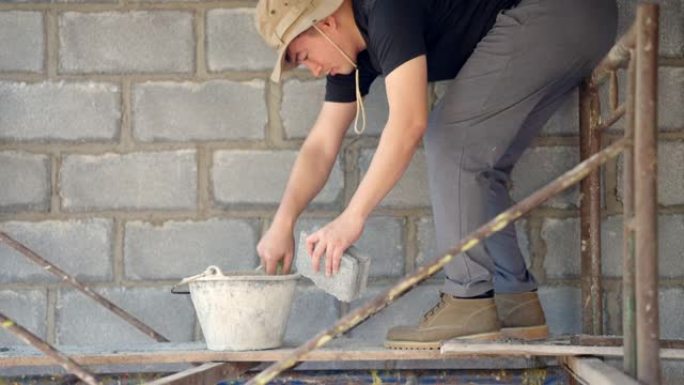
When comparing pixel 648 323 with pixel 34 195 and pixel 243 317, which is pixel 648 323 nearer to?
pixel 243 317

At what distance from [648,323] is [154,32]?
1871 millimetres

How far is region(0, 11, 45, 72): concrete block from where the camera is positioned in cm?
321

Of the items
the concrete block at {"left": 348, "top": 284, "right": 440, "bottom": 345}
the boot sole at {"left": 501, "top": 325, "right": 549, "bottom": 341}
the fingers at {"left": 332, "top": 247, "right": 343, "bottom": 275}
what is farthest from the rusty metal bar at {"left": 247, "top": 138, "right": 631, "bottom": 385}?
the concrete block at {"left": 348, "top": 284, "right": 440, "bottom": 345}

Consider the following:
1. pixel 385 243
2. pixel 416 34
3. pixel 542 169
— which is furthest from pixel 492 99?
pixel 385 243

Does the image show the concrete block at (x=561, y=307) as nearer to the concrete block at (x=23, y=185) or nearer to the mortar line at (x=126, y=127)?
the mortar line at (x=126, y=127)

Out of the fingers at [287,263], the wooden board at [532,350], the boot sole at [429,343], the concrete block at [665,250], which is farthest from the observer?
the concrete block at [665,250]

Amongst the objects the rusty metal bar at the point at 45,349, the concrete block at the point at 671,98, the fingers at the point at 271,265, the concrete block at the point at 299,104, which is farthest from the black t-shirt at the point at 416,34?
the rusty metal bar at the point at 45,349

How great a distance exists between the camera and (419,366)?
10.3ft

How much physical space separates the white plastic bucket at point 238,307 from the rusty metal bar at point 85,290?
46cm

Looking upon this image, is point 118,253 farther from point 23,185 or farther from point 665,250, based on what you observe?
point 665,250

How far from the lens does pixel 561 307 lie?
10.3 ft

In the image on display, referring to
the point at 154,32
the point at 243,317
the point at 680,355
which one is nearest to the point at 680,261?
the point at 680,355

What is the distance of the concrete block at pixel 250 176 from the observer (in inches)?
126

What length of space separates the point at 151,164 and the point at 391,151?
3.58 feet
